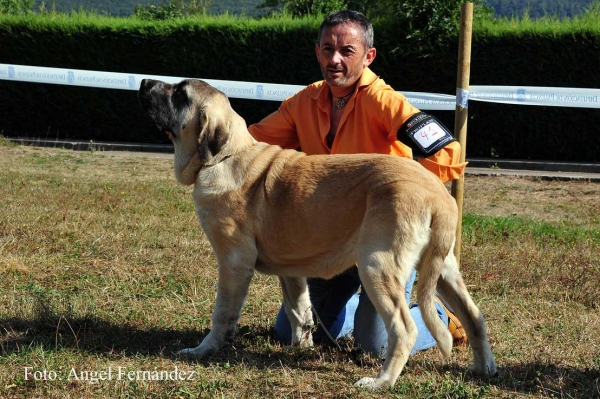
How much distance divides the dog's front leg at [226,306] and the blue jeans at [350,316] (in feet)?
1.79

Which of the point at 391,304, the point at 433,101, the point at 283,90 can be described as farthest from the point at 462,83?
the point at 283,90

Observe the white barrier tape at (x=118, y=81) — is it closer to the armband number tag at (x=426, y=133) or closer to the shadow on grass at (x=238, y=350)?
the shadow on grass at (x=238, y=350)

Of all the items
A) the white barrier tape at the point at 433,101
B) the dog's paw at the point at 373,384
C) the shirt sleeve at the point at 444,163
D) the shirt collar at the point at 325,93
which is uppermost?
the shirt collar at the point at 325,93

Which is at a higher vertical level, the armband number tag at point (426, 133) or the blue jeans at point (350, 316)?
the armband number tag at point (426, 133)

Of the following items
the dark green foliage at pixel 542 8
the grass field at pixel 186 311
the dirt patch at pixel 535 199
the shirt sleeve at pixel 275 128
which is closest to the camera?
the grass field at pixel 186 311

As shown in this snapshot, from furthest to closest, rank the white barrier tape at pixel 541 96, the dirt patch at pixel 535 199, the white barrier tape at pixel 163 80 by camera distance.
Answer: the white barrier tape at pixel 163 80 < the white barrier tape at pixel 541 96 < the dirt patch at pixel 535 199

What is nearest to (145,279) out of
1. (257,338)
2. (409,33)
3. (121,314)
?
(121,314)

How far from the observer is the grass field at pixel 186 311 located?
416 cm

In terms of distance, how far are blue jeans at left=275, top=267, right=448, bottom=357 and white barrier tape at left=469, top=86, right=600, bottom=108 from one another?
6595mm

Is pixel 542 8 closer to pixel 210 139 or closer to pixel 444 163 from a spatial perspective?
pixel 444 163

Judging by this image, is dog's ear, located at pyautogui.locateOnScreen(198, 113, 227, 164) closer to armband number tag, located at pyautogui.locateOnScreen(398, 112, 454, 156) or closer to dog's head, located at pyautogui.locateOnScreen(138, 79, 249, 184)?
dog's head, located at pyautogui.locateOnScreen(138, 79, 249, 184)

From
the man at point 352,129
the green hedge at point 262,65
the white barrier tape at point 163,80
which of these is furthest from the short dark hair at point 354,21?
the green hedge at point 262,65

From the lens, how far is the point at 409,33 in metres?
15.8

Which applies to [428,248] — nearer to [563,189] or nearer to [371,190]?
[371,190]
